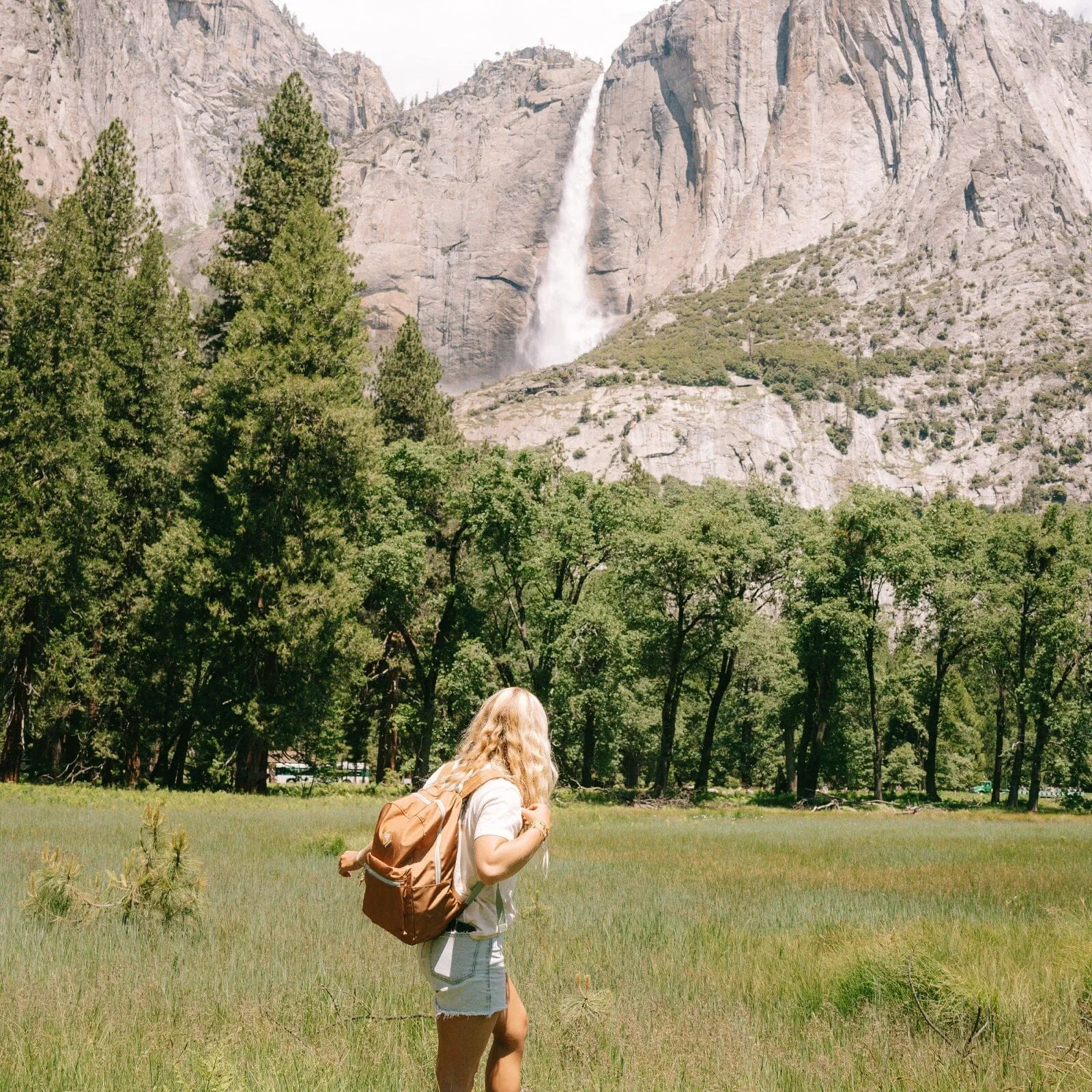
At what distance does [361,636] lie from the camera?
29.0 m

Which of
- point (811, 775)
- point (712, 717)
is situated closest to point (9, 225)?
point (712, 717)

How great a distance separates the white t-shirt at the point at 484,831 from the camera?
4.21 meters

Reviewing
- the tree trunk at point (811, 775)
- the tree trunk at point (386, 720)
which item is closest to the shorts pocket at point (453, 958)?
the tree trunk at point (386, 720)

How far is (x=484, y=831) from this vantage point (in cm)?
417

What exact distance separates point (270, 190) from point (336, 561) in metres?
14.2

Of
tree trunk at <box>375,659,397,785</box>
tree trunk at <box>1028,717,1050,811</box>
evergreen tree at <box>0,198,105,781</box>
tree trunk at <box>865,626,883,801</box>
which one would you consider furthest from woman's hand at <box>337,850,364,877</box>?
tree trunk at <box>1028,717,1050,811</box>

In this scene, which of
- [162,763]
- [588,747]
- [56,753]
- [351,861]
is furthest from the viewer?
[588,747]

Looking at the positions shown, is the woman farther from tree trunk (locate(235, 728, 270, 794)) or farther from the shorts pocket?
tree trunk (locate(235, 728, 270, 794))

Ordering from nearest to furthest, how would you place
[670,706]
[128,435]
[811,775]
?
[128,435] → [670,706] → [811,775]

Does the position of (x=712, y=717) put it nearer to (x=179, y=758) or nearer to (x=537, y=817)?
(x=179, y=758)

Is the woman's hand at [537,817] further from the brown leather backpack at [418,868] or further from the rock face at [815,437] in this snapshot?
the rock face at [815,437]

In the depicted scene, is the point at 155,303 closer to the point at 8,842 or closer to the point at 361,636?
the point at 361,636

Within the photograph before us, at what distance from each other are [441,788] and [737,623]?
36125 mm

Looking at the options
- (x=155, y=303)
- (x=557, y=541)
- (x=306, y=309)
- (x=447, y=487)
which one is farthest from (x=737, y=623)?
(x=155, y=303)
